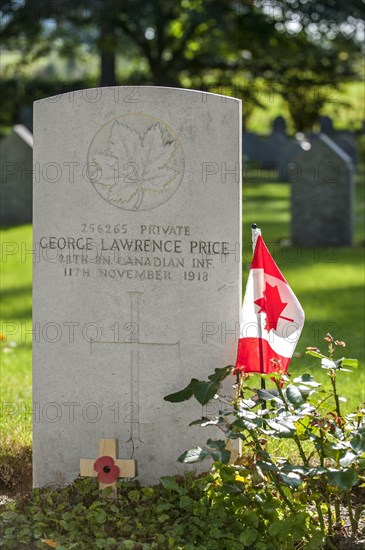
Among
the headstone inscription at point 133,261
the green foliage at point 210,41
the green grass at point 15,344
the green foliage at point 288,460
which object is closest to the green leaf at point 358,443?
the green foliage at point 288,460

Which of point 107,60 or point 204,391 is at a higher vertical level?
point 107,60

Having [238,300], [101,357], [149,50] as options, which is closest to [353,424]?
[238,300]

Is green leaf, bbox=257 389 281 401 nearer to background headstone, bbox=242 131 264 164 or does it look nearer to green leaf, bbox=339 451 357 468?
green leaf, bbox=339 451 357 468

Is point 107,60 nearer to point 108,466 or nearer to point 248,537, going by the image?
point 108,466

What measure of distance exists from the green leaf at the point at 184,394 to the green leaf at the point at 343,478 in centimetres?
75

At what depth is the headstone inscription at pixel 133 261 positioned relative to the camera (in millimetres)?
4422

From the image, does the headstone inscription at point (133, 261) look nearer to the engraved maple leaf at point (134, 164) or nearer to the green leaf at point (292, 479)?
the engraved maple leaf at point (134, 164)

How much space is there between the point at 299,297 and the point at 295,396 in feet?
19.0

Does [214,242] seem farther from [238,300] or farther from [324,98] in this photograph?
[324,98]

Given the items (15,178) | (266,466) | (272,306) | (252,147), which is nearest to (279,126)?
(252,147)

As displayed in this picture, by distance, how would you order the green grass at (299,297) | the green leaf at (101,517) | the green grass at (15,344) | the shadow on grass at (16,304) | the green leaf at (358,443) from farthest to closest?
1. the shadow on grass at (16,304)
2. the green grass at (299,297)
3. the green grass at (15,344)
4. the green leaf at (101,517)
5. the green leaf at (358,443)

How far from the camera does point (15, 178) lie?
13.8m

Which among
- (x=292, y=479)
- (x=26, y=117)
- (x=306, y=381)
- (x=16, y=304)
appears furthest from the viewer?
(x=26, y=117)

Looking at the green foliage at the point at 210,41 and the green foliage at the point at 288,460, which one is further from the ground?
the green foliage at the point at 210,41
